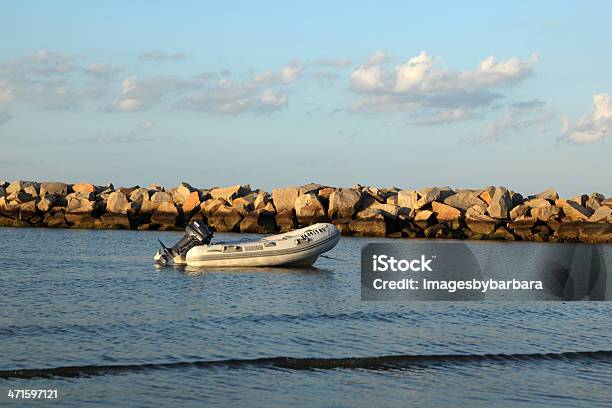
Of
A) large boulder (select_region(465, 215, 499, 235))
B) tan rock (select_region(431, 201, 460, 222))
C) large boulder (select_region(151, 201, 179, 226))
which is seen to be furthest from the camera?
large boulder (select_region(151, 201, 179, 226))

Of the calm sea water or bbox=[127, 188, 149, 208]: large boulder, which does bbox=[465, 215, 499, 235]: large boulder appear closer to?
bbox=[127, 188, 149, 208]: large boulder

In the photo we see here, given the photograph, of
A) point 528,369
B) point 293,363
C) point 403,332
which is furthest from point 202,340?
point 528,369

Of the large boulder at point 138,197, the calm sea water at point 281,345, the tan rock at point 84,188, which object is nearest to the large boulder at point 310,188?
the large boulder at point 138,197

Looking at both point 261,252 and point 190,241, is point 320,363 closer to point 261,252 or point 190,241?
point 261,252

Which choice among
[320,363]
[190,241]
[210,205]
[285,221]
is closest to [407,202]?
[285,221]

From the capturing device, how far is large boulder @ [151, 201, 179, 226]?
4522 centimetres

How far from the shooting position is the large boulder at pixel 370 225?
4250 cm

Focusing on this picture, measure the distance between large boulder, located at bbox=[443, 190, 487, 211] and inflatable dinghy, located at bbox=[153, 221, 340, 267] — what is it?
19953 millimetres

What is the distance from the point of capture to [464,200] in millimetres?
45375

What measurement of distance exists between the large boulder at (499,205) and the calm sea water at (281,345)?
867 inches

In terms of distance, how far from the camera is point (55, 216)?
153ft

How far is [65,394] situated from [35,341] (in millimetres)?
3439

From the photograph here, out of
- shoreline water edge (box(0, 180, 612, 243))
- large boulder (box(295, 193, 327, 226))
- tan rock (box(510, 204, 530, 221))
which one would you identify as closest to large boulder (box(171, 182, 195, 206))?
shoreline water edge (box(0, 180, 612, 243))

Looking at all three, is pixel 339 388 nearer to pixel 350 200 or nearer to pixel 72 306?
pixel 72 306
